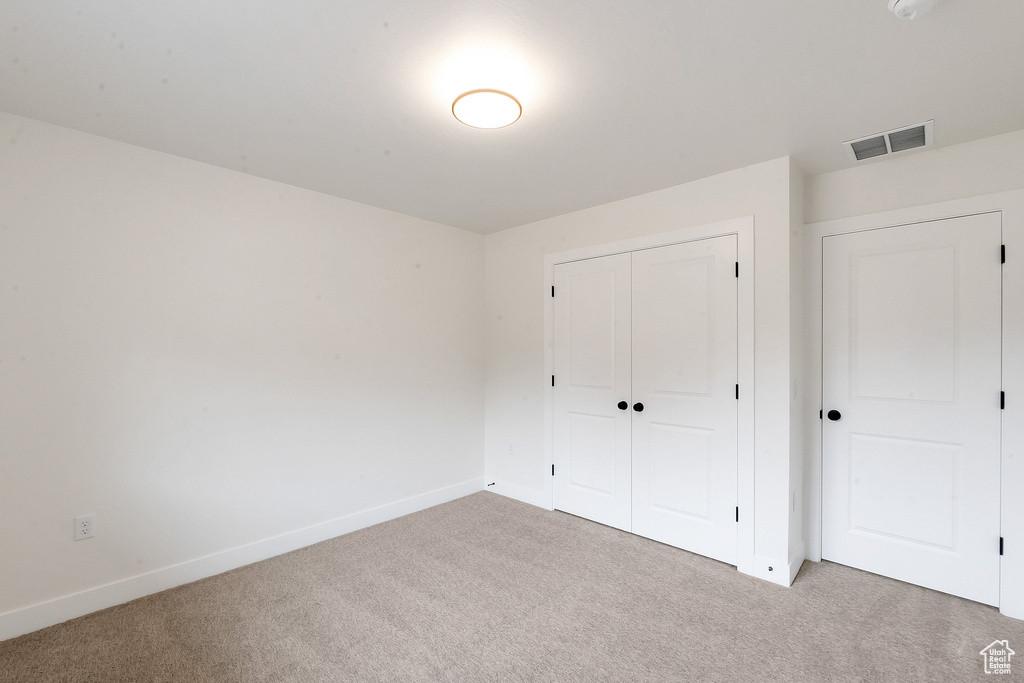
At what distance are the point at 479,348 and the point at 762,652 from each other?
10.2ft

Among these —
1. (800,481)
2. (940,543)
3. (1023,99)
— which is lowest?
(940,543)

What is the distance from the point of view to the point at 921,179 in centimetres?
259

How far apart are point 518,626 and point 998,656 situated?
209cm

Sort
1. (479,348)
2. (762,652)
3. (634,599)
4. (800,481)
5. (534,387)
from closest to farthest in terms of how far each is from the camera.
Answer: (762,652)
(634,599)
(800,481)
(534,387)
(479,348)

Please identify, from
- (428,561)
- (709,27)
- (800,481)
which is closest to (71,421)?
(428,561)

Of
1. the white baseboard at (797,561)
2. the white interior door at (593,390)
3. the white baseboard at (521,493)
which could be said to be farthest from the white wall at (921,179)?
the white baseboard at (521,493)

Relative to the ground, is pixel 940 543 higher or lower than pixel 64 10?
→ lower

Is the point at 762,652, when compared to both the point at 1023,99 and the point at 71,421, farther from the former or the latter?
the point at 71,421

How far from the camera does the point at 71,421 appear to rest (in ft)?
7.63

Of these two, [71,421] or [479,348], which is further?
[479,348]

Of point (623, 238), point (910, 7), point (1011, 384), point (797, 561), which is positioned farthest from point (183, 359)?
point (1011, 384)

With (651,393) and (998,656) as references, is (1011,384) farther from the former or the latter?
(651,393)

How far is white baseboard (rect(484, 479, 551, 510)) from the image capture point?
3.95 metres

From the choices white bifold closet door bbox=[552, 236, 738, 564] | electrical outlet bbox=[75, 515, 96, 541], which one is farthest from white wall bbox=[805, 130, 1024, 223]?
electrical outlet bbox=[75, 515, 96, 541]
